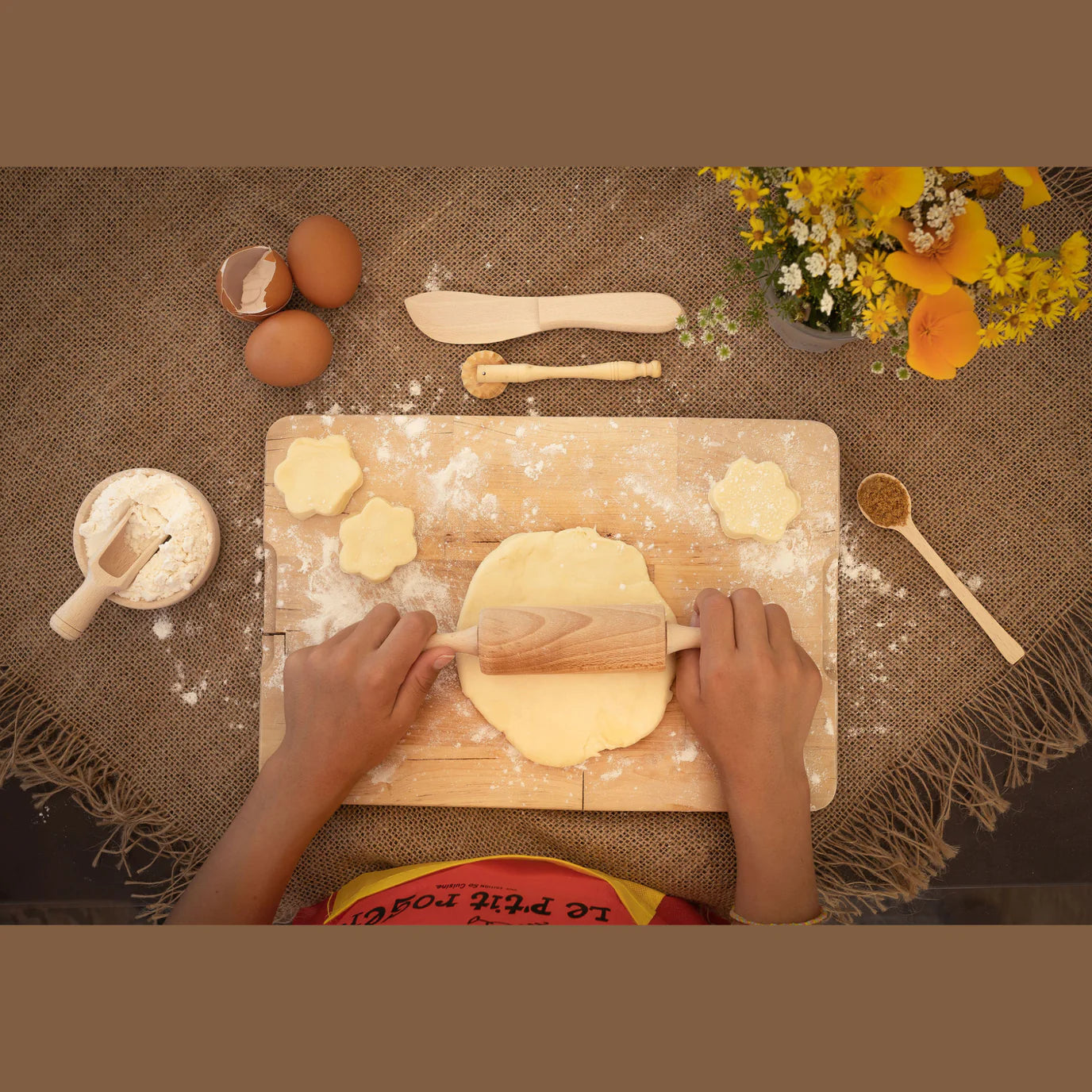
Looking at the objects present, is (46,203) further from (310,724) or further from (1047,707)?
(1047,707)

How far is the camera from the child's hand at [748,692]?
1155mm

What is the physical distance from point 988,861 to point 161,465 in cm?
168

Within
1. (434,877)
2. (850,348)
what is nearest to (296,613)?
(434,877)

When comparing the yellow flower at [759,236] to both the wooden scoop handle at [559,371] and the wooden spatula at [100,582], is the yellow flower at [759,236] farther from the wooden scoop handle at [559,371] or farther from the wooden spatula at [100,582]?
the wooden spatula at [100,582]

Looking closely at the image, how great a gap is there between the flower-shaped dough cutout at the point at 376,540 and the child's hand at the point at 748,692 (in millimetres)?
495

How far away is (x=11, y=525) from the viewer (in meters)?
1.35

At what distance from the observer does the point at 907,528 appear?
1296 millimetres

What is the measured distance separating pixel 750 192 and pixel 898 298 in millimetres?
232

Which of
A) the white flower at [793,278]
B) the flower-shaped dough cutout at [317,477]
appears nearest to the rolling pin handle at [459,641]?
the flower-shaped dough cutout at [317,477]

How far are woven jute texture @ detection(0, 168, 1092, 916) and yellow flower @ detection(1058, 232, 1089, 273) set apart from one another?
447mm

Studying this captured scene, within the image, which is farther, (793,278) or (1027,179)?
(793,278)

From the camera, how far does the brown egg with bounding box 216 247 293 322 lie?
48.2 inches

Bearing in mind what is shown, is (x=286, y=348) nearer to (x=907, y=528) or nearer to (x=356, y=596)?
(x=356, y=596)

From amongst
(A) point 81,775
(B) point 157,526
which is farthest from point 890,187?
(A) point 81,775
